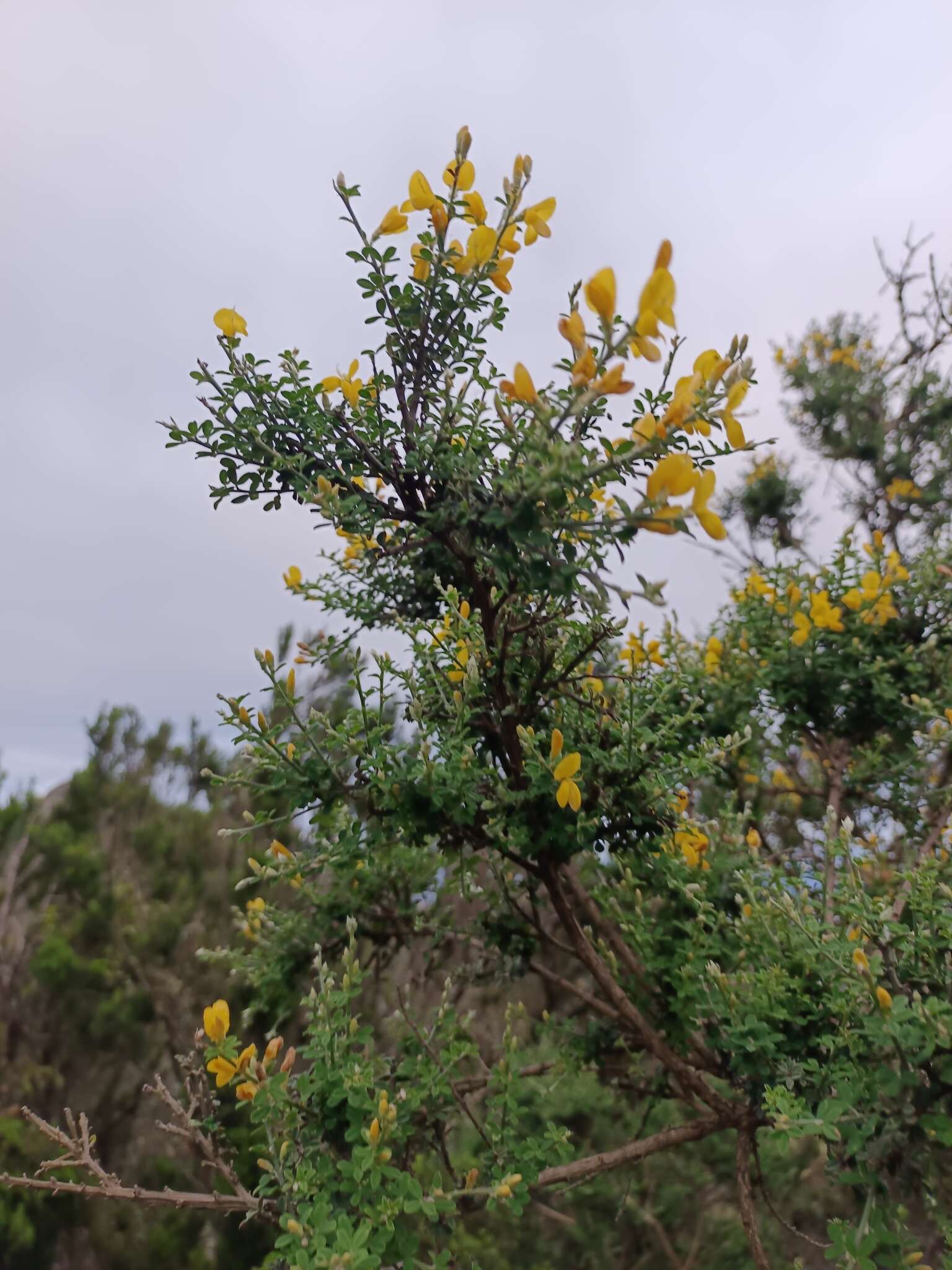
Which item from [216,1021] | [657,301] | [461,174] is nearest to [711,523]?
[657,301]

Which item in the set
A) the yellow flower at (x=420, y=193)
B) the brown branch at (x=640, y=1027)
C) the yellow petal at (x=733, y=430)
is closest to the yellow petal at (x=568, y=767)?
the brown branch at (x=640, y=1027)

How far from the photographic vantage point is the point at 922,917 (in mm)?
1609

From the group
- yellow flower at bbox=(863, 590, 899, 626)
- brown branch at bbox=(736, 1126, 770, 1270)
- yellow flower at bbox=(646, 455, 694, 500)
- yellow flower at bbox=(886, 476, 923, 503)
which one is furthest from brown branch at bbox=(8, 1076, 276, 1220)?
yellow flower at bbox=(886, 476, 923, 503)

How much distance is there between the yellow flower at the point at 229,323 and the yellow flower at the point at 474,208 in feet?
1.63

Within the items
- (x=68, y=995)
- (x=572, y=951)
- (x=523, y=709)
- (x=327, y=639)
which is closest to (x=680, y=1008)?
(x=572, y=951)

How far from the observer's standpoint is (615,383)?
104 centimetres

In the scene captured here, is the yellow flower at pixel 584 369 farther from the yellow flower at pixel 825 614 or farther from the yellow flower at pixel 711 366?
the yellow flower at pixel 825 614

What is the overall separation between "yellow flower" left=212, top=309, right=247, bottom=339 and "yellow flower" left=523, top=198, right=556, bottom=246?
603mm

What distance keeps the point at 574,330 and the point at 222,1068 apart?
1.40 meters

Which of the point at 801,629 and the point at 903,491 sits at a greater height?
the point at 903,491

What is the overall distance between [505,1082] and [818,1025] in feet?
2.54

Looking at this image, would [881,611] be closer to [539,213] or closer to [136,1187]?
[539,213]

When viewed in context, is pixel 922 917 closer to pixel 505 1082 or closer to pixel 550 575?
pixel 505 1082

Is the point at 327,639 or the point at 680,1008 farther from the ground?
the point at 327,639
